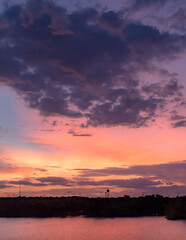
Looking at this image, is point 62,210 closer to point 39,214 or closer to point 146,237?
point 39,214

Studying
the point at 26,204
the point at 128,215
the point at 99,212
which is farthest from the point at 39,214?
the point at 128,215

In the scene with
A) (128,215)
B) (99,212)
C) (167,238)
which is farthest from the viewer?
(99,212)

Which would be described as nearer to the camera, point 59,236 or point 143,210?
point 59,236

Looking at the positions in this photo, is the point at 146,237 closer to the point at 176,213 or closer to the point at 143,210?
the point at 176,213

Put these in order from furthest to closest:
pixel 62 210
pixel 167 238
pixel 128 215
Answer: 1. pixel 62 210
2. pixel 128 215
3. pixel 167 238

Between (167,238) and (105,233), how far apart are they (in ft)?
65.8

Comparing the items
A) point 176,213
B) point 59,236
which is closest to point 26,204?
point 176,213

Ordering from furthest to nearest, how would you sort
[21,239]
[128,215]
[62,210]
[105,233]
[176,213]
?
[62,210]
[128,215]
[176,213]
[105,233]
[21,239]

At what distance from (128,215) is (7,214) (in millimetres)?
59393

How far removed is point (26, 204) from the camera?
182 m

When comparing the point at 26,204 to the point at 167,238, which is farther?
the point at 26,204

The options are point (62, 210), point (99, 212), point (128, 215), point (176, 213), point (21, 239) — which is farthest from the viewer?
point (62, 210)

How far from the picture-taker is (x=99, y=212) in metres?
176

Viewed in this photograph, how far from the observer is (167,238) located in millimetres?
78938
